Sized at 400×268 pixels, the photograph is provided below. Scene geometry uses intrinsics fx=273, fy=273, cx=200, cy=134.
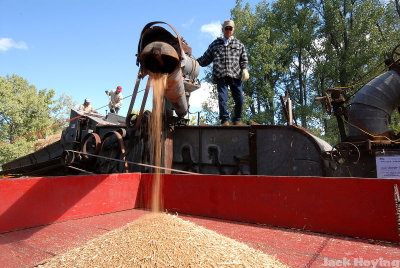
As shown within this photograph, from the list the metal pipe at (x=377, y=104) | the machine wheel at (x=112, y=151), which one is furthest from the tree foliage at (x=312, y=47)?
the machine wheel at (x=112, y=151)

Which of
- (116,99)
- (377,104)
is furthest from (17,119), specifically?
(377,104)

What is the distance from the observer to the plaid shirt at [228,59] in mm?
5395

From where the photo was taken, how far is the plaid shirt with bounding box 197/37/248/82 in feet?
17.7

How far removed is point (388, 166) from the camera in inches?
195

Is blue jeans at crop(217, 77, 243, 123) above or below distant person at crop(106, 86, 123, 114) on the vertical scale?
below

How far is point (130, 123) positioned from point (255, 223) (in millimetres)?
3228

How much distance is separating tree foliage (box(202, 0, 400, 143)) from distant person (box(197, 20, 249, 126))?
15.3 meters

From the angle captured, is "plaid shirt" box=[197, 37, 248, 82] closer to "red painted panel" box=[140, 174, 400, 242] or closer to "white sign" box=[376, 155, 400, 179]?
"red painted panel" box=[140, 174, 400, 242]

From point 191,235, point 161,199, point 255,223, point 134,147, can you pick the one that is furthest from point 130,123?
point 191,235

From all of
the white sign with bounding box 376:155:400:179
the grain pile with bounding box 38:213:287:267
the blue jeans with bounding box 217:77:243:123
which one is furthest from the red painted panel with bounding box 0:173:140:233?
the white sign with bounding box 376:155:400:179

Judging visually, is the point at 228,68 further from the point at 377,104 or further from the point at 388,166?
the point at 388,166

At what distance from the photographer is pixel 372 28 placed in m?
20.0

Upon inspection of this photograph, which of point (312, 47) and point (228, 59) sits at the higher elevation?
point (312, 47)

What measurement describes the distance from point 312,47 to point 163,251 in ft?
89.5
